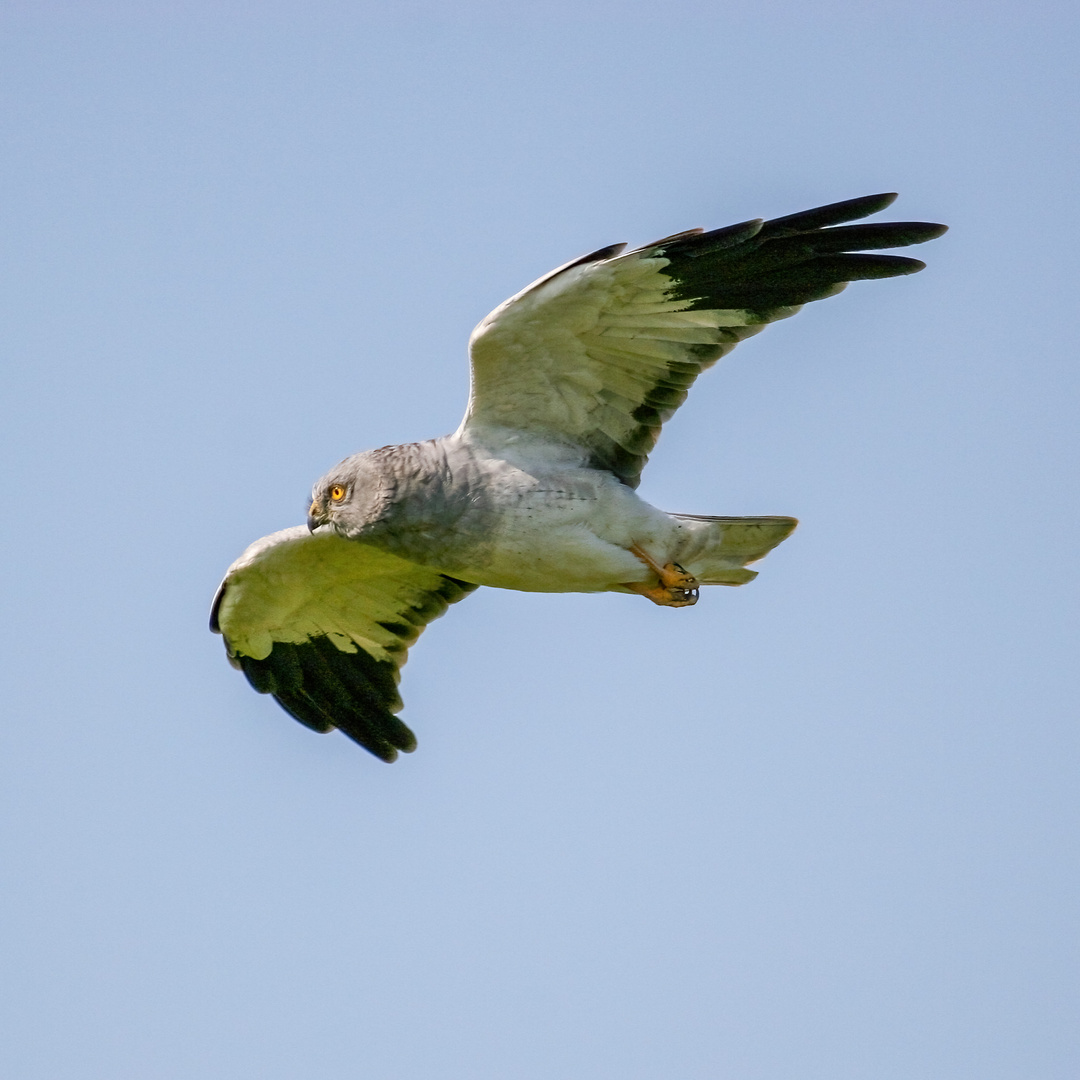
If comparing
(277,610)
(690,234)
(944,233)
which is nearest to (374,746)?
(277,610)

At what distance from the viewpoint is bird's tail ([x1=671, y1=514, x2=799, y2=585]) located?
10273 mm

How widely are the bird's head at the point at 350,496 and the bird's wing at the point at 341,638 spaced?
5.39 feet

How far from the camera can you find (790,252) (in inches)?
372

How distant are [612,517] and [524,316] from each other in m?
1.49

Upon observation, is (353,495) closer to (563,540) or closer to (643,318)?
(563,540)

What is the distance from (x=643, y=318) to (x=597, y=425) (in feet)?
2.84

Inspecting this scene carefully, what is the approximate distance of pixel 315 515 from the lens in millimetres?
10211

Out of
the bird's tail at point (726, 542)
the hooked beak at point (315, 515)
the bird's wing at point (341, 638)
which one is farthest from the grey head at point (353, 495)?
the bird's tail at point (726, 542)

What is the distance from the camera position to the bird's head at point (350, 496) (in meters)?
9.76

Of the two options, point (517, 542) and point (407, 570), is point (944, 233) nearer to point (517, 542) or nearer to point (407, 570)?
point (517, 542)

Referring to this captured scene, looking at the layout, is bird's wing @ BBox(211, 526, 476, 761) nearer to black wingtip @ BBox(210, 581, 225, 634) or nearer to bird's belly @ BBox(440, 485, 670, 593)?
black wingtip @ BBox(210, 581, 225, 634)

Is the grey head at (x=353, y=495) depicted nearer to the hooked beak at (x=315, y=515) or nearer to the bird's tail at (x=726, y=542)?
the hooked beak at (x=315, y=515)

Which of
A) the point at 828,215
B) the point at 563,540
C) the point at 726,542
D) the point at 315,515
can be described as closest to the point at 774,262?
the point at 828,215

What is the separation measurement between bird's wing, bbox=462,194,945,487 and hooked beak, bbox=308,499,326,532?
1106 millimetres
